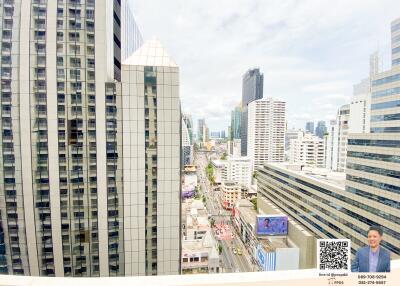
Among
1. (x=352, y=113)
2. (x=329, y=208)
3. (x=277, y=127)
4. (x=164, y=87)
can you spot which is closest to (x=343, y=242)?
(x=164, y=87)

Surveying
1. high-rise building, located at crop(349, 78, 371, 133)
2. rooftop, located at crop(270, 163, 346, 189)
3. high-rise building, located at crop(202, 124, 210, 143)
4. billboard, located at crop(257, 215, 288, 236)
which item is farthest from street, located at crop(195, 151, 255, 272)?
high-rise building, located at crop(202, 124, 210, 143)

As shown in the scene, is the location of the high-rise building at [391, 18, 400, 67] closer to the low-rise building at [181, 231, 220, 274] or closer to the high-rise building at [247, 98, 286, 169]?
the low-rise building at [181, 231, 220, 274]

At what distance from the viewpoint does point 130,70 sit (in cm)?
1190

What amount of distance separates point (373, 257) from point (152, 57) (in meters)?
12.9

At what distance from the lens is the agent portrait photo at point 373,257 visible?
176cm

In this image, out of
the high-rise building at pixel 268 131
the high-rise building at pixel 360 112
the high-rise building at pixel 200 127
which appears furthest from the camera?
the high-rise building at pixel 200 127

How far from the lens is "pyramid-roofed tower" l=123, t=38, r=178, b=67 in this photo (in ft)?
40.0

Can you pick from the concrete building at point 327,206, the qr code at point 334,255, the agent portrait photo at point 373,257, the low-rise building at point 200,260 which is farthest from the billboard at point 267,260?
the qr code at point 334,255

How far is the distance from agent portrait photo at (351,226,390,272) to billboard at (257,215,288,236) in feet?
65.9

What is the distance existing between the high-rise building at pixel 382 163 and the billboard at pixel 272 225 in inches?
252

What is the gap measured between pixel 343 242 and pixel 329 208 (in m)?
20.0

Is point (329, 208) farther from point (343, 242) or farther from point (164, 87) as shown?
point (343, 242)

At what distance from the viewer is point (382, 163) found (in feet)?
46.1

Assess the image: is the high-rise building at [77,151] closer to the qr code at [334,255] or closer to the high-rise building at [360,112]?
the qr code at [334,255]
